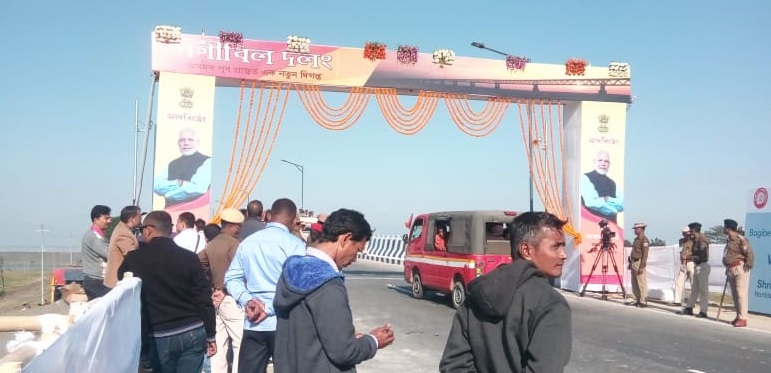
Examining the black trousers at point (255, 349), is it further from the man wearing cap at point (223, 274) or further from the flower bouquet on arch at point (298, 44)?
the flower bouquet on arch at point (298, 44)

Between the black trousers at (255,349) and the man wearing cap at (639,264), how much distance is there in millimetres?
13166

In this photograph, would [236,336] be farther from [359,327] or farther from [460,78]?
[460,78]

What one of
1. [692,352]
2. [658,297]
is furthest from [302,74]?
[692,352]

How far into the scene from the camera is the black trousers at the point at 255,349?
539cm

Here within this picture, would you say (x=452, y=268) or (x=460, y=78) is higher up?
(x=460, y=78)

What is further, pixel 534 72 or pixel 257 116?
pixel 534 72

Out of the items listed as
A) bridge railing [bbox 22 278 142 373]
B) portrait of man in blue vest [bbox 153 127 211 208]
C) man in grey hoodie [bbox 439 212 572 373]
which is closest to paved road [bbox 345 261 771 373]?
bridge railing [bbox 22 278 142 373]

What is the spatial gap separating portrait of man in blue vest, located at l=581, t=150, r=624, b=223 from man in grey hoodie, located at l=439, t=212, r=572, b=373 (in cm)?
1843

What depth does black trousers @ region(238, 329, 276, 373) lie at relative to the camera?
5391 mm

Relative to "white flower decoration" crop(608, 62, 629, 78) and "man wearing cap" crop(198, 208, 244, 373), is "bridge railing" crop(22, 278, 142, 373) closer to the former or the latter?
"man wearing cap" crop(198, 208, 244, 373)

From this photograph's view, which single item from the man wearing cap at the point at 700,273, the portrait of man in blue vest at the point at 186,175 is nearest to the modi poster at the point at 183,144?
the portrait of man in blue vest at the point at 186,175

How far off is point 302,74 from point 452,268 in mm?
7051

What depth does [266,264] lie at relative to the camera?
18.8 ft

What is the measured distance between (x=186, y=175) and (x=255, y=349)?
1352cm
